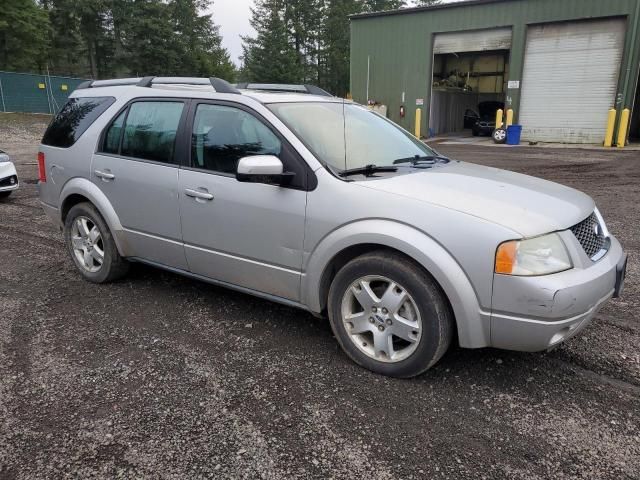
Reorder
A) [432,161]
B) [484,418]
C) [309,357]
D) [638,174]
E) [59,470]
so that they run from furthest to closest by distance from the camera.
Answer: [638,174] < [432,161] < [309,357] < [484,418] < [59,470]

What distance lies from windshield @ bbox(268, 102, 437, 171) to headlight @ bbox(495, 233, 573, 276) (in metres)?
1.18

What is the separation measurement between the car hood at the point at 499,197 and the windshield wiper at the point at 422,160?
0.22 meters

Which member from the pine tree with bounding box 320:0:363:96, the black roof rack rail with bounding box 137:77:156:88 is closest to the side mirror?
the black roof rack rail with bounding box 137:77:156:88

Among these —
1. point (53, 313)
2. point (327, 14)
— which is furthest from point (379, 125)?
point (327, 14)

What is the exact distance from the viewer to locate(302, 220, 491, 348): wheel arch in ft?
8.89

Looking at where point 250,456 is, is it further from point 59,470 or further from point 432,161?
point 432,161

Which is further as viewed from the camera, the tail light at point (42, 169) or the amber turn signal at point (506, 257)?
the tail light at point (42, 169)

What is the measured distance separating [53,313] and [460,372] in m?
3.18

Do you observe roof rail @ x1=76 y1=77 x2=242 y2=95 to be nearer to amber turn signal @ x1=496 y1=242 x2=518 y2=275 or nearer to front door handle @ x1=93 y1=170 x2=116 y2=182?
front door handle @ x1=93 y1=170 x2=116 y2=182

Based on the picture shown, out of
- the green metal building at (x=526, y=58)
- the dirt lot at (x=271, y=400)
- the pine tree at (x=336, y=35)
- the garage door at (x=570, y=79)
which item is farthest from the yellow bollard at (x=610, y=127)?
the pine tree at (x=336, y=35)

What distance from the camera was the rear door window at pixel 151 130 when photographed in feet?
12.9

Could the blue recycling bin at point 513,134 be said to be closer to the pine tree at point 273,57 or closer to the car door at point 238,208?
the car door at point 238,208

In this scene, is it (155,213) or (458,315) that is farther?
(155,213)

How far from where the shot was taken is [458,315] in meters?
2.76
